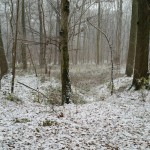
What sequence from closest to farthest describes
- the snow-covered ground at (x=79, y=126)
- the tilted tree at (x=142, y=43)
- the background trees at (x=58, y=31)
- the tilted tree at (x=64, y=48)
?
the snow-covered ground at (x=79, y=126) → the tilted tree at (x=64, y=48) → the background trees at (x=58, y=31) → the tilted tree at (x=142, y=43)

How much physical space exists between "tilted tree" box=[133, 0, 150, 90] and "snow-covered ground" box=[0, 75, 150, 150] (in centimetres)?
98

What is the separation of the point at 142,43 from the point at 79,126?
5.89 m

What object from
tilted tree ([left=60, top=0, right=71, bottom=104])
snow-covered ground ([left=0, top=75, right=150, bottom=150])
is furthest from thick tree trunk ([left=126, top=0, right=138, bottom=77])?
tilted tree ([left=60, top=0, right=71, bottom=104])

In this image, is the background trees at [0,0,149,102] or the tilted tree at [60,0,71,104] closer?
the tilted tree at [60,0,71,104]

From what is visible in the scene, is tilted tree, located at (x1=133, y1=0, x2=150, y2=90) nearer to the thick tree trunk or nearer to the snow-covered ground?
the snow-covered ground

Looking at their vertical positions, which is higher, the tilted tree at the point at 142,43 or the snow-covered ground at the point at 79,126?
the tilted tree at the point at 142,43

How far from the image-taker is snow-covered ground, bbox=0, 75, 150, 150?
263 inches

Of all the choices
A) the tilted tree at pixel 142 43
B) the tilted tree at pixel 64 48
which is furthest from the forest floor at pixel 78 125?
the tilted tree at pixel 142 43

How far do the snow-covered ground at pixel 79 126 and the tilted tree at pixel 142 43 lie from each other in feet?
3.20

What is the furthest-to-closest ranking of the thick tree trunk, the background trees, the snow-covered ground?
the thick tree trunk < the background trees < the snow-covered ground

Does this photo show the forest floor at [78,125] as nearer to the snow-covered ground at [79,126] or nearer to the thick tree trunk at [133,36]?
the snow-covered ground at [79,126]

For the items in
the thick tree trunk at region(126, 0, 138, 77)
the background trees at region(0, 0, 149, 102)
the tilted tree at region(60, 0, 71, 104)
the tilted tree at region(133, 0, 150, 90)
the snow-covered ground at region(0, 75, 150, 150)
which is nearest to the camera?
the snow-covered ground at region(0, 75, 150, 150)

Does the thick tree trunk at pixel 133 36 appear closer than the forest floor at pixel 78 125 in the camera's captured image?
No

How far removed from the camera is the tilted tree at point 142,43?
38.7 ft
